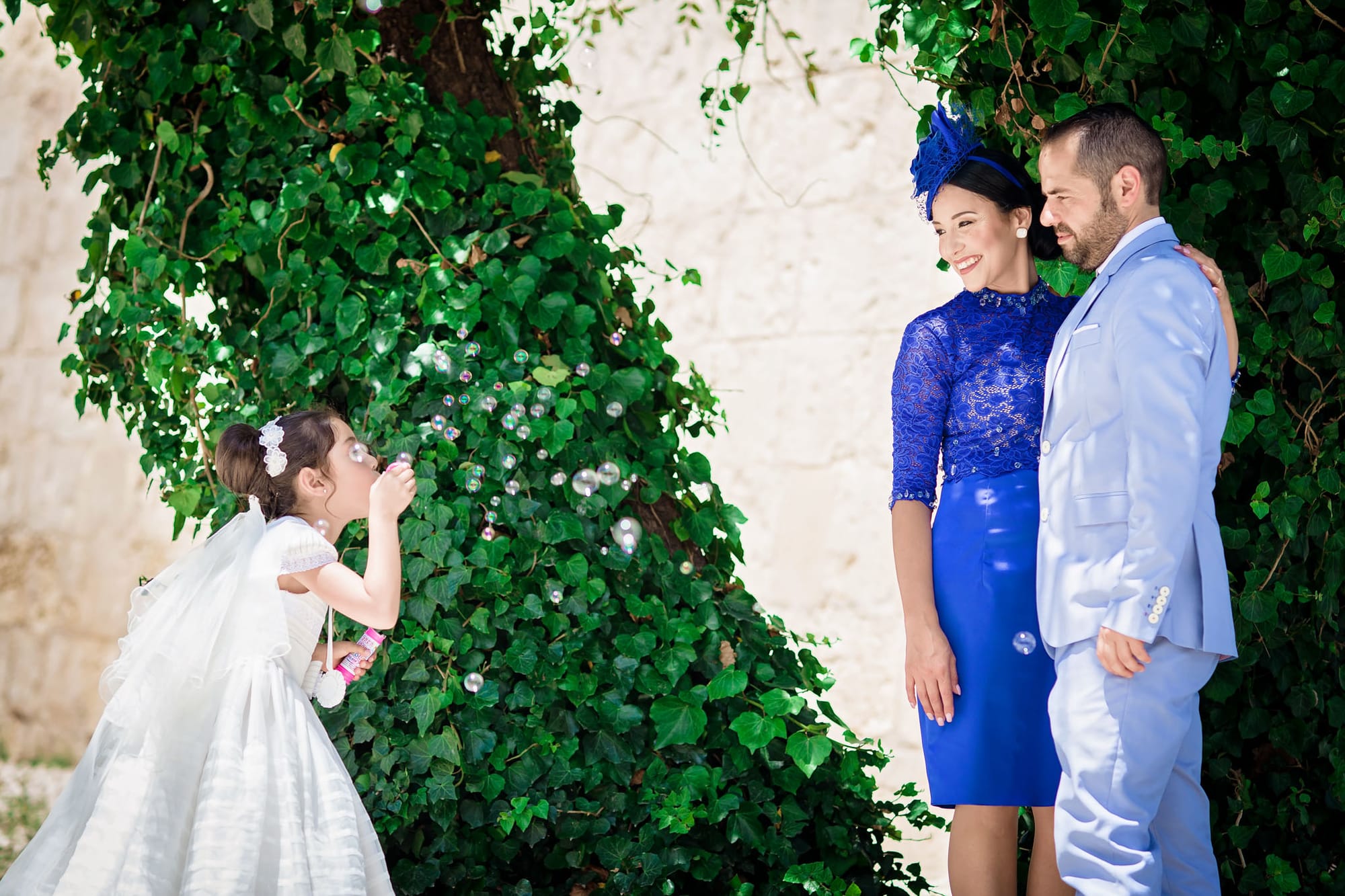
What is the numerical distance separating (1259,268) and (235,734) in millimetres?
2487

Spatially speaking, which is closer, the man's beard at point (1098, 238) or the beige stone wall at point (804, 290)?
the man's beard at point (1098, 238)

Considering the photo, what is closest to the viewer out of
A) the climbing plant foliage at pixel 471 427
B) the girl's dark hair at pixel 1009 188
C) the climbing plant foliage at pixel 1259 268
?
the girl's dark hair at pixel 1009 188

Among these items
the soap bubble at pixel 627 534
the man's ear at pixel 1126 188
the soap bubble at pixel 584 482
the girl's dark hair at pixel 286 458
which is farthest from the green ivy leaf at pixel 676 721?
the man's ear at pixel 1126 188

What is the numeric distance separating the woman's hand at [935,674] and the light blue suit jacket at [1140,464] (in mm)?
239

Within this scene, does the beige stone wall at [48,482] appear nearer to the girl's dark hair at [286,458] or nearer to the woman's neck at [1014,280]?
the girl's dark hair at [286,458]

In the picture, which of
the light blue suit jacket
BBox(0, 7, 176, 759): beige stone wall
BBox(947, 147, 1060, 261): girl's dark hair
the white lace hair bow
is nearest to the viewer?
the light blue suit jacket

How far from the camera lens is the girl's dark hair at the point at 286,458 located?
266 centimetres

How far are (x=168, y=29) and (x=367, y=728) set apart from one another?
1966 mm

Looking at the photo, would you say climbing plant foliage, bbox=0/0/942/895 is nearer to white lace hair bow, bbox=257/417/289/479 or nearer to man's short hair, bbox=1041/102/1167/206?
Result: white lace hair bow, bbox=257/417/289/479

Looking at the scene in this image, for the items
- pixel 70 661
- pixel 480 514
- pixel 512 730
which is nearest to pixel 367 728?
pixel 512 730

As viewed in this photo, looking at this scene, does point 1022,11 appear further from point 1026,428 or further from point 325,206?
point 325,206

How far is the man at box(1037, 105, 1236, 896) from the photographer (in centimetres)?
203

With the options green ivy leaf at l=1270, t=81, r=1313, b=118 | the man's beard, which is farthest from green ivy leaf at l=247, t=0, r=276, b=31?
green ivy leaf at l=1270, t=81, r=1313, b=118

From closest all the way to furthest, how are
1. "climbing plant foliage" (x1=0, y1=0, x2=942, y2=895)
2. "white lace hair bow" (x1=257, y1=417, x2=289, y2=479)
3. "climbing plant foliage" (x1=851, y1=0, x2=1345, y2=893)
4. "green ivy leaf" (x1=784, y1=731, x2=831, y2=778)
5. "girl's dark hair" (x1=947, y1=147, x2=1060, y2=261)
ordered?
"girl's dark hair" (x1=947, y1=147, x2=1060, y2=261) → "white lace hair bow" (x1=257, y1=417, x2=289, y2=479) → "climbing plant foliage" (x1=851, y1=0, x2=1345, y2=893) → "green ivy leaf" (x1=784, y1=731, x2=831, y2=778) → "climbing plant foliage" (x1=0, y1=0, x2=942, y2=895)
